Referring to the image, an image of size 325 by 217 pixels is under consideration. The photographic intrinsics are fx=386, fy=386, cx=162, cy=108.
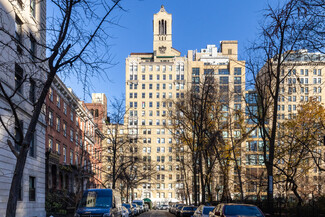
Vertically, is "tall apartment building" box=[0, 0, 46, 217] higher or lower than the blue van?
higher

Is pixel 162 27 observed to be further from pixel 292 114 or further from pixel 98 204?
pixel 98 204

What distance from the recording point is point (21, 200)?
2530 cm

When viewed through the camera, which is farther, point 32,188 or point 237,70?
point 237,70

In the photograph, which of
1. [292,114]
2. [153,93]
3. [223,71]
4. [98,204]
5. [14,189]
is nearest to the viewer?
[14,189]

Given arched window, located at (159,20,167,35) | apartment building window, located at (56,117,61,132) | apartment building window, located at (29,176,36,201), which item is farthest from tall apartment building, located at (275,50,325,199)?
arched window, located at (159,20,167,35)

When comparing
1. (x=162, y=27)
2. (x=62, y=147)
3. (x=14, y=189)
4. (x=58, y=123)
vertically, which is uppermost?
(x=162, y=27)

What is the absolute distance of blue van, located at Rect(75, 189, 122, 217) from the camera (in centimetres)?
1898

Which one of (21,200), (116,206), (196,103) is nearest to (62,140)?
(196,103)

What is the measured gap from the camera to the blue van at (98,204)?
1898 cm

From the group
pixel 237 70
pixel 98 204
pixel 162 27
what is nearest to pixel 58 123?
pixel 98 204

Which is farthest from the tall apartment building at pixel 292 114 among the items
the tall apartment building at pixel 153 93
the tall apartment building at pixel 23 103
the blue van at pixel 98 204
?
the tall apartment building at pixel 153 93

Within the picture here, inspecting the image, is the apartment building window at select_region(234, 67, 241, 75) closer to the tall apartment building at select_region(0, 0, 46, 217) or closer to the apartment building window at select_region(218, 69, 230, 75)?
the apartment building window at select_region(218, 69, 230, 75)

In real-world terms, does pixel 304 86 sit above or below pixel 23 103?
above

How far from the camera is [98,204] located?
1995 centimetres
